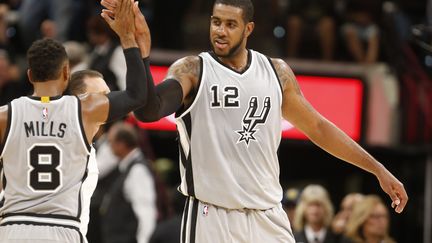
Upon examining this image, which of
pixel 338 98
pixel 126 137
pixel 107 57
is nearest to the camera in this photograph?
pixel 126 137

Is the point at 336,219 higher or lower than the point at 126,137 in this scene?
lower

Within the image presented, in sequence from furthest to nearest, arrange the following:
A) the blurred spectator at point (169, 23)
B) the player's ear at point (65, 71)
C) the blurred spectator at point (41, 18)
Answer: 1. the blurred spectator at point (169, 23)
2. the blurred spectator at point (41, 18)
3. the player's ear at point (65, 71)

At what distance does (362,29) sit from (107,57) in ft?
15.0

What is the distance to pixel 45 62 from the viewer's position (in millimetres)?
6617

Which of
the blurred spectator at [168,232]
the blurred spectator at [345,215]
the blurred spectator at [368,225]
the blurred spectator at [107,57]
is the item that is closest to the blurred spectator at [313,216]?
the blurred spectator at [345,215]

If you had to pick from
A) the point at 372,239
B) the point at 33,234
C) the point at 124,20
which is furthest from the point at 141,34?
the point at 372,239

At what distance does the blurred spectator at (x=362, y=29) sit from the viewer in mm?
15039

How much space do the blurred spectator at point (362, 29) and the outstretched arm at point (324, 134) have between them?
301 inches

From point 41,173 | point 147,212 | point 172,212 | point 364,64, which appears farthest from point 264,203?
point 364,64

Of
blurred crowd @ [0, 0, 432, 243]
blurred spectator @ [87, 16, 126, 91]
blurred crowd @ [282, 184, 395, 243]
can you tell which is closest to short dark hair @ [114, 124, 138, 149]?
blurred crowd @ [0, 0, 432, 243]

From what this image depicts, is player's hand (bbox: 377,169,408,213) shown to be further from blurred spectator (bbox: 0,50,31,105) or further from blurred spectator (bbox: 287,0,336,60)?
blurred spectator (bbox: 287,0,336,60)

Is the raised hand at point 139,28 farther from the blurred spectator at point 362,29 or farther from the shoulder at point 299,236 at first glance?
the blurred spectator at point 362,29

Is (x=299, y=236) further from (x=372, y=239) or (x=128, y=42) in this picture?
(x=128, y=42)

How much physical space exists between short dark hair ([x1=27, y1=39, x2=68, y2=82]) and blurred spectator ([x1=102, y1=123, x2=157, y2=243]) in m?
4.45
